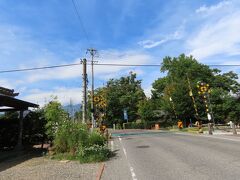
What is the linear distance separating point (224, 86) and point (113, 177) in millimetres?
78088

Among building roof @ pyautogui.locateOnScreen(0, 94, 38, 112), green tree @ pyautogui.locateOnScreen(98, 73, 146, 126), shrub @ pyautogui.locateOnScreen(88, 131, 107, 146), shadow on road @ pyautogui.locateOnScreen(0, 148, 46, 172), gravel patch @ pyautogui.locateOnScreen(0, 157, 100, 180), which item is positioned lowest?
gravel patch @ pyautogui.locateOnScreen(0, 157, 100, 180)

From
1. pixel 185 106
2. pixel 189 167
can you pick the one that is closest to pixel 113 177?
pixel 189 167

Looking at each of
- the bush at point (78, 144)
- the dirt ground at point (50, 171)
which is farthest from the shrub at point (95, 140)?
the dirt ground at point (50, 171)

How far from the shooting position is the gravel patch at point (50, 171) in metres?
11.7

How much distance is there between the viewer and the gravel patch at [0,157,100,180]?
11.7m

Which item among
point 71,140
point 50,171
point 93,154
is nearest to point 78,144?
point 71,140

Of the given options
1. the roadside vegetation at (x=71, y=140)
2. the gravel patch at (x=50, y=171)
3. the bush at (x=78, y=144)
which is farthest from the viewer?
the roadside vegetation at (x=71, y=140)

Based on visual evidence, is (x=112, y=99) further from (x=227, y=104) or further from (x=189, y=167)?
(x=189, y=167)

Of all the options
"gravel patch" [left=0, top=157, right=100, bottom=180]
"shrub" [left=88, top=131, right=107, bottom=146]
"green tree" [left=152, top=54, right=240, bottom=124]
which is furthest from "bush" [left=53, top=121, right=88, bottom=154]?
"green tree" [left=152, top=54, right=240, bottom=124]

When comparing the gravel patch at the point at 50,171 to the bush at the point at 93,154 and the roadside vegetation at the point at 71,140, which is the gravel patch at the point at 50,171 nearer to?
the bush at the point at 93,154

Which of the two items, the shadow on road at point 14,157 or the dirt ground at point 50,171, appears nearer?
the dirt ground at point 50,171

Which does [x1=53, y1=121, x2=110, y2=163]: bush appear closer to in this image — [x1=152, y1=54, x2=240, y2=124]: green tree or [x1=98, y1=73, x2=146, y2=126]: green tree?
[x1=152, y1=54, x2=240, y2=124]: green tree

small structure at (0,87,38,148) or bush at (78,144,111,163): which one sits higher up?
small structure at (0,87,38,148)

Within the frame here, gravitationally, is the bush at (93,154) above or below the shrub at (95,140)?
below
